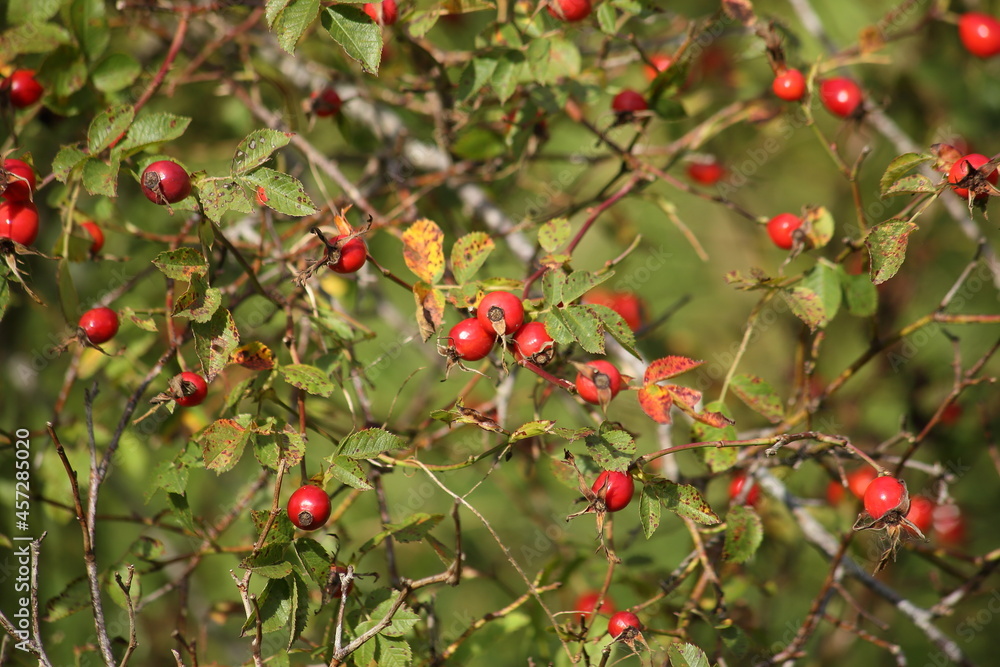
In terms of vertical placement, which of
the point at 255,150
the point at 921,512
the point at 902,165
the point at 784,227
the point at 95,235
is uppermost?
the point at 902,165

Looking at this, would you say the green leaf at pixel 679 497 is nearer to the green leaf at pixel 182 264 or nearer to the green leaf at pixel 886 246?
the green leaf at pixel 886 246

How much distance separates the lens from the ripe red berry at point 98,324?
1.25 metres

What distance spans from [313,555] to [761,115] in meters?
1.55

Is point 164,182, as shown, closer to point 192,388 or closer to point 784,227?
point 192,388

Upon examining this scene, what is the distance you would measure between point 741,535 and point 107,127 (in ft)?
4.12

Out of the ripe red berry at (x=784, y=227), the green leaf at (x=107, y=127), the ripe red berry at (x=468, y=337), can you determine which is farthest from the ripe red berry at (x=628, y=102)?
the green leaf at (x=107, y=127)

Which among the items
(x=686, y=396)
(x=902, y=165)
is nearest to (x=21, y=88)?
(x=686, y=396)

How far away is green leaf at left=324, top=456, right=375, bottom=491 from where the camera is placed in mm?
1055

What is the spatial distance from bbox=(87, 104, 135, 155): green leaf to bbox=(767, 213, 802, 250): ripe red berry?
116 cm

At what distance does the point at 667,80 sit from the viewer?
1558mm

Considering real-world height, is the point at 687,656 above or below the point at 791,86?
below

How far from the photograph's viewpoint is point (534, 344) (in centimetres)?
111

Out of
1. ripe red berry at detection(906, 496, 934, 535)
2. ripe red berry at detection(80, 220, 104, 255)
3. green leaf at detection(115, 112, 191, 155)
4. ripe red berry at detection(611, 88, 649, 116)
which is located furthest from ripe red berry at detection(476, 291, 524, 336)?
ripe red berry at detection(906, 496, 934, 535)

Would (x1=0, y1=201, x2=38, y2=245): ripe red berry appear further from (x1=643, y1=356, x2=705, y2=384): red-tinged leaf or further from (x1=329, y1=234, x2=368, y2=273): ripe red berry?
(x1=643, y1=356, x2=705, y2=384): red-tinged leaf
